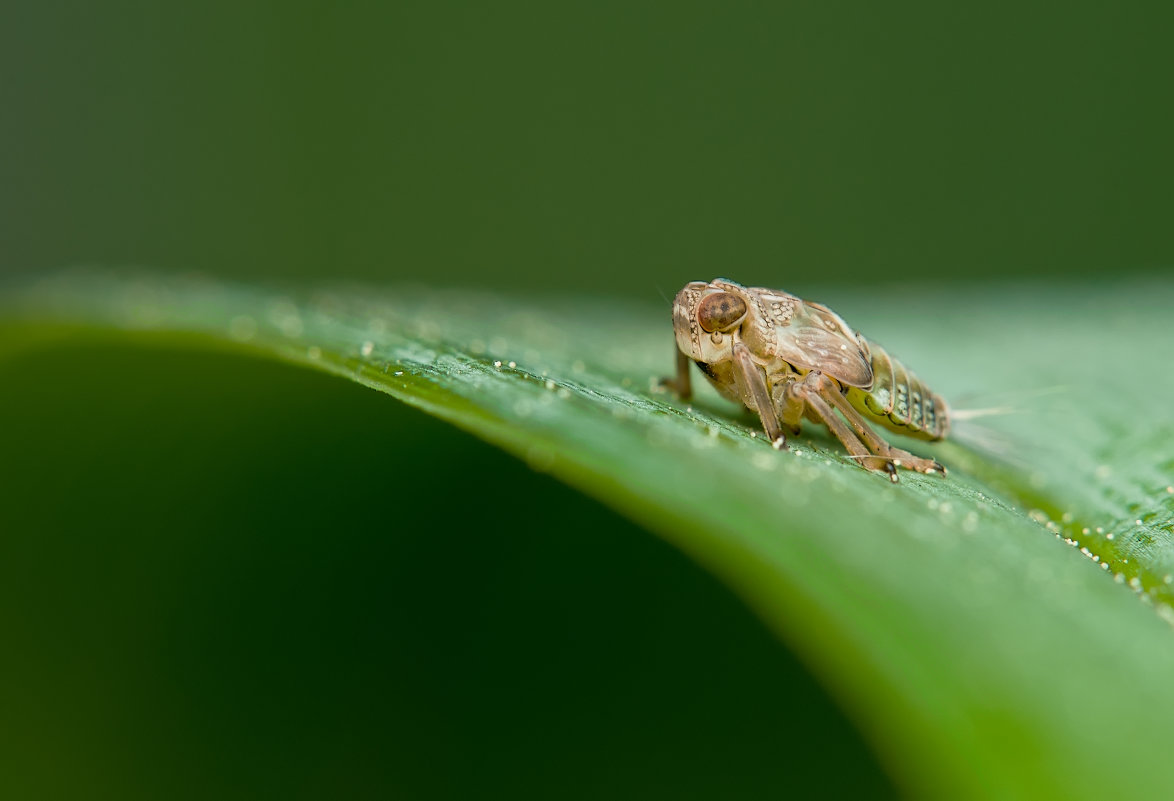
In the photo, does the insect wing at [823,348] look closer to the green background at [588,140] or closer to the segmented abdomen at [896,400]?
the segmented abdomen at [896,400]

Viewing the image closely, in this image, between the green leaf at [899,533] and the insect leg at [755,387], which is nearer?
the green leaf at [899,533]

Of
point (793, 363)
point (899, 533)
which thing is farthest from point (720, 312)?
point (899, 533)

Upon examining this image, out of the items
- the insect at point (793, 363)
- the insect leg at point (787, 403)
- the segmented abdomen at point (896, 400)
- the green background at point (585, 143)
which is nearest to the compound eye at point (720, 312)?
the insect at point (793, 363)

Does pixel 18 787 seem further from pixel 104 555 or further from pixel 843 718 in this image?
pixel 843 718

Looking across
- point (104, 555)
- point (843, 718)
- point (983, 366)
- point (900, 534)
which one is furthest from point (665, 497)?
point (983, 366)

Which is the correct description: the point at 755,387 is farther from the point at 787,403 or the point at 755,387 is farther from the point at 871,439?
the point at 871,439

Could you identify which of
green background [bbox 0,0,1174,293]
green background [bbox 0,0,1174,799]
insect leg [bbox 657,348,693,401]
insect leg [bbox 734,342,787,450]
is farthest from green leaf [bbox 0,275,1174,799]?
green background [bbox 0,0,1174,293]
